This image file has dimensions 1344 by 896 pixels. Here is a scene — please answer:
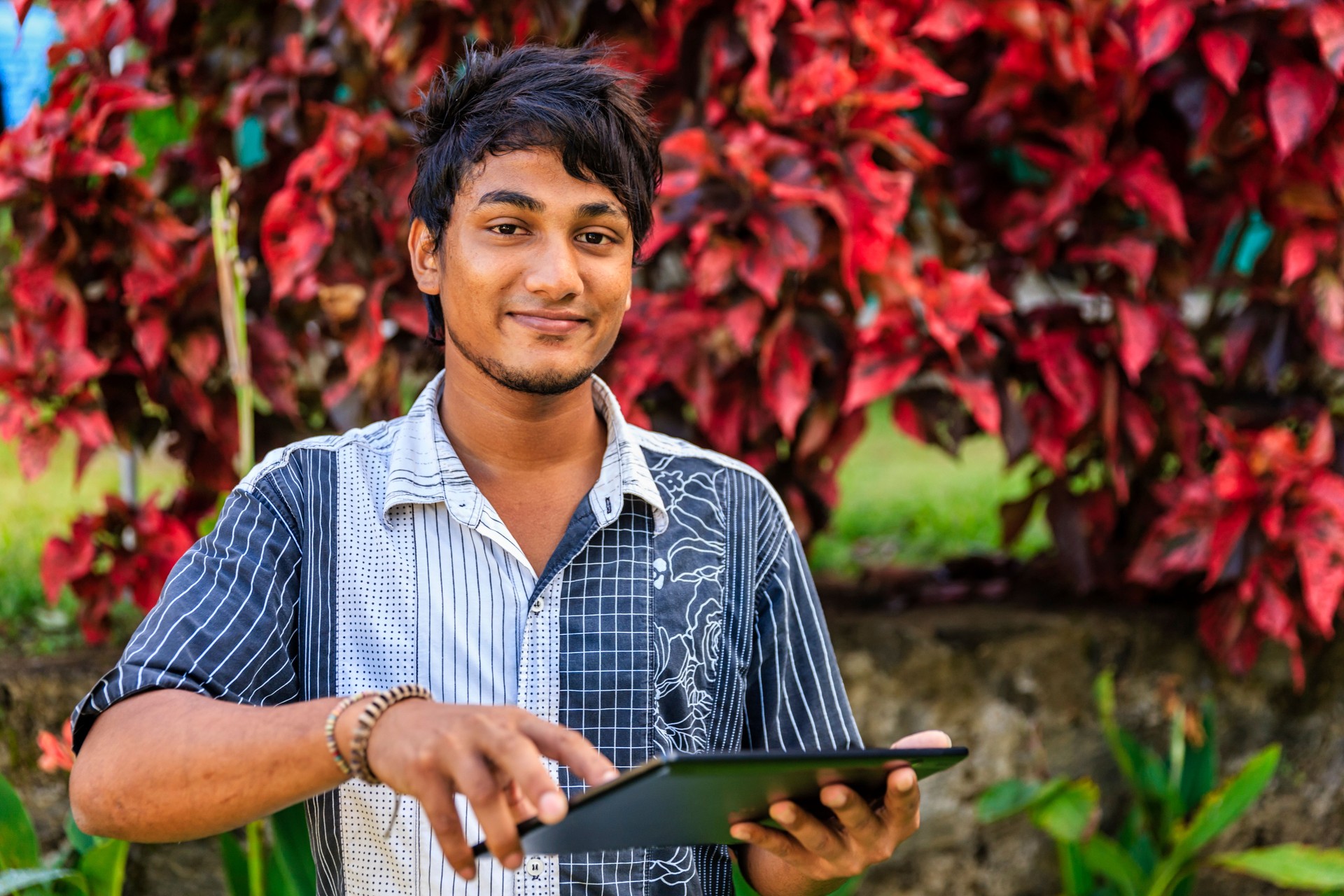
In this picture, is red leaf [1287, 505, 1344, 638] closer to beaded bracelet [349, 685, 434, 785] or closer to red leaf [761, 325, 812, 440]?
red leaf [761, 325, 812, 440]

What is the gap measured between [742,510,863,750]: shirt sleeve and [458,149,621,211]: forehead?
538 millimetres

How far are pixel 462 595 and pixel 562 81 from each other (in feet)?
2.26

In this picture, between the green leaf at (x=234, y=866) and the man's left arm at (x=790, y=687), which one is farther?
the green leaf at (x=234, y=866)

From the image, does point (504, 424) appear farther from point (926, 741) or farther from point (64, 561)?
point (64, 561)

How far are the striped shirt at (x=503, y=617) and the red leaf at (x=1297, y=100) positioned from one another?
4.67 feet

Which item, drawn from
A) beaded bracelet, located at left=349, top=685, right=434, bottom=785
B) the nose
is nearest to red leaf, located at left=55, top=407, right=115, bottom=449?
the nose

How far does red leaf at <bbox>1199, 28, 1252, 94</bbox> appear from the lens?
2.60 meters

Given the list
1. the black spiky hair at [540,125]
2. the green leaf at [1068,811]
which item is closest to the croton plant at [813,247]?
the green leaf at [1068,811]

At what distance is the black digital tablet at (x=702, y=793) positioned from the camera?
1.11m

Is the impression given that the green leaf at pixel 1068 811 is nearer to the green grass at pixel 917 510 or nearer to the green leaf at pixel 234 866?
the green grass at pixel 917 510

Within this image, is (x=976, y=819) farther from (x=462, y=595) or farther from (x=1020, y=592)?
(x=462, y=595)

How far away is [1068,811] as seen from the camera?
2.71m

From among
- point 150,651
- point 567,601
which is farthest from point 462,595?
point 150,651

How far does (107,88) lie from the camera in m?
2.64
